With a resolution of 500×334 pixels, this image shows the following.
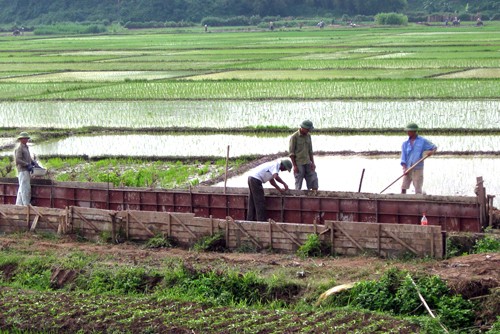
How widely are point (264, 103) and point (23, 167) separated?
41.5ft

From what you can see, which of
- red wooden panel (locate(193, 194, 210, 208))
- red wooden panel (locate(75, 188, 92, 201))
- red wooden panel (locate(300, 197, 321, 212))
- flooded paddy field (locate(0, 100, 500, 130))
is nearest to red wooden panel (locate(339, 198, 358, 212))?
red wooden panel (locate(300, 197, 321, 212))

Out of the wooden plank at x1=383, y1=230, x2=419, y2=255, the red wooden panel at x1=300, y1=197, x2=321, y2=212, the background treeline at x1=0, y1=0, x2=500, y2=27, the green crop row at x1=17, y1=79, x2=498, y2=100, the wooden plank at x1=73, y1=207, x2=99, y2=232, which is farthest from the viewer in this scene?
the background treeline at x1=0, y1=0, x2=500, y2=27

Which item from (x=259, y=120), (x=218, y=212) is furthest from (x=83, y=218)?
(x=259, y=120)

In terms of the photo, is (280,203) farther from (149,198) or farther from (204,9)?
(204,9)

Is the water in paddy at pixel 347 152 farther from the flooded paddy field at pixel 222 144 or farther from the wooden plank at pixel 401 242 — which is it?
the wooden plank at pixel 401 242

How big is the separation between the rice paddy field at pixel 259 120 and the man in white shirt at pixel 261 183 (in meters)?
1.56

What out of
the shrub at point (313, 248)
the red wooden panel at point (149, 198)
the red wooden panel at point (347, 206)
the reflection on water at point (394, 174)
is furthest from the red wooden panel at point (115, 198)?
the shrub at point (313, 248)

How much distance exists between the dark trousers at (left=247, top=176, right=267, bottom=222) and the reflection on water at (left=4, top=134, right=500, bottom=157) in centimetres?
591

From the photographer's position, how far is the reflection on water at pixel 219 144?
18.8 m

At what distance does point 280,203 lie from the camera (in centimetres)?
1290

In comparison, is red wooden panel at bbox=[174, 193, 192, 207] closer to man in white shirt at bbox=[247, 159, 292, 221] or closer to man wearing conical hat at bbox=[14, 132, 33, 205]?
man in white shirt at bbox=[247, 159, 292, 221]

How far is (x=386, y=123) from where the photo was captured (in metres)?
21.4

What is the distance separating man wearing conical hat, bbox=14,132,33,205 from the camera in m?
13.7

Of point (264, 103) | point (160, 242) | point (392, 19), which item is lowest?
point (160, 242)
